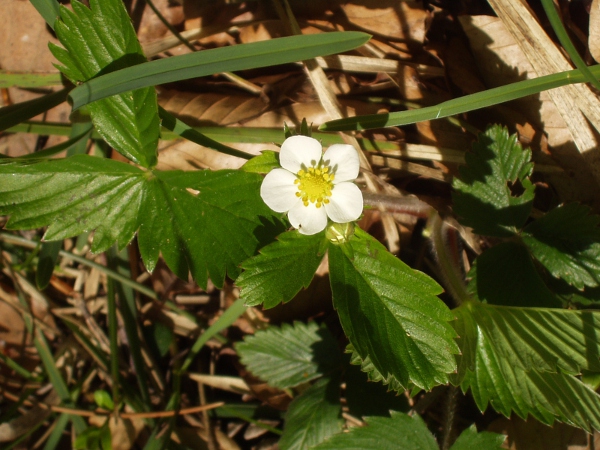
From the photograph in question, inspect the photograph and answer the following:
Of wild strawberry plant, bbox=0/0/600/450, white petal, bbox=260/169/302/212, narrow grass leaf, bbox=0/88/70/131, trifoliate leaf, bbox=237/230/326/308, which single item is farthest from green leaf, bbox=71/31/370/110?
trifoliate leaf, bbox=237/230/326/308

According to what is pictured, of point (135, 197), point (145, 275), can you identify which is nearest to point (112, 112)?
point (135, 197)

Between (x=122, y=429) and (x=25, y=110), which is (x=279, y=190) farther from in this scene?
(x=122, y=429)

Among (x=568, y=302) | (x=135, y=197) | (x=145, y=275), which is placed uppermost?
(x=145, y=275)

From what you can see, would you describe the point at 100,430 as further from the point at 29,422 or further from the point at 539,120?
the point at 539,120

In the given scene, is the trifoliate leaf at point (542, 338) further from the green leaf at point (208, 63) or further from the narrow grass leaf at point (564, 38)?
the green leaf at point (208, 63)

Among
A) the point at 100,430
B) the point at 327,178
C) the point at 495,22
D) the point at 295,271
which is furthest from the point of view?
the point at 100,430

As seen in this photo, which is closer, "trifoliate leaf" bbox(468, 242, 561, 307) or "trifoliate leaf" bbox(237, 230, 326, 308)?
"trifoliate leaf" bbox(237, 230, 326, 308)

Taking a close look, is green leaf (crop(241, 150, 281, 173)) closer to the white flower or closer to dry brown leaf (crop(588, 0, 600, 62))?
the white flower
